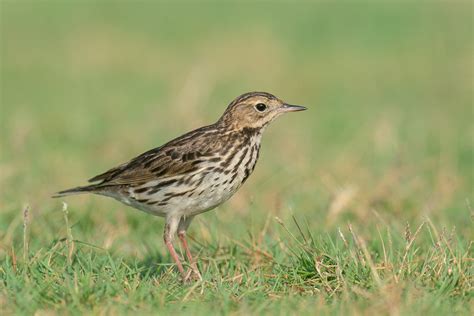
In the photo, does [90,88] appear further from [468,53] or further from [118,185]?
[118,185]

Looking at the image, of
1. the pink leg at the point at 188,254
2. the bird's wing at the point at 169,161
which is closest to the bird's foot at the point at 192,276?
the pink leg at the point at 188,254

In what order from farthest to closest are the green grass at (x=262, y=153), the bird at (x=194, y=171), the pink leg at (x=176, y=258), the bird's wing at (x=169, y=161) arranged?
the bird's wing at (x=169, y=161) < the bird at (x=194, y=171) < the pink leg at (x=176, y=258) < the green grass at (x=262, y=153)

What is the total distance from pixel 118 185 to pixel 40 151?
196 inches

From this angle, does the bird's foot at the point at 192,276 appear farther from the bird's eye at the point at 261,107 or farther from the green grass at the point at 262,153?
the bird's eye at the point at 261,107

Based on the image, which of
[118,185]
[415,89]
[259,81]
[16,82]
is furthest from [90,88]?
[118,185]

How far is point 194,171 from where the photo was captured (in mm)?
7770

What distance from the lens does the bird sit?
7.70 m

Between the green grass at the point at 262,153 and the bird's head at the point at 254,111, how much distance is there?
64cm

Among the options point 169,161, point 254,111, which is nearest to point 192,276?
point 169,161

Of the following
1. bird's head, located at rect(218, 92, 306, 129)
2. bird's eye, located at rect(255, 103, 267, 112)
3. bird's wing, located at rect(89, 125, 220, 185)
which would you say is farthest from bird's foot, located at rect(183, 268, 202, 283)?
bird's eye, located at rect(255, 103, 267, 112)

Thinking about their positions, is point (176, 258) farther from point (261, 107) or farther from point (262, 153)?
point (262, 153)

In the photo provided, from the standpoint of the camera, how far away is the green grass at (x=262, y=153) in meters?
6.55

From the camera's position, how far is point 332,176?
37.3 feet

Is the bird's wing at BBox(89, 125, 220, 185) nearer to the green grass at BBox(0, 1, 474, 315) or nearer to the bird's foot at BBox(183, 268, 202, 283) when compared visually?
the green grass at BBox(0, 1, 474, 315)
